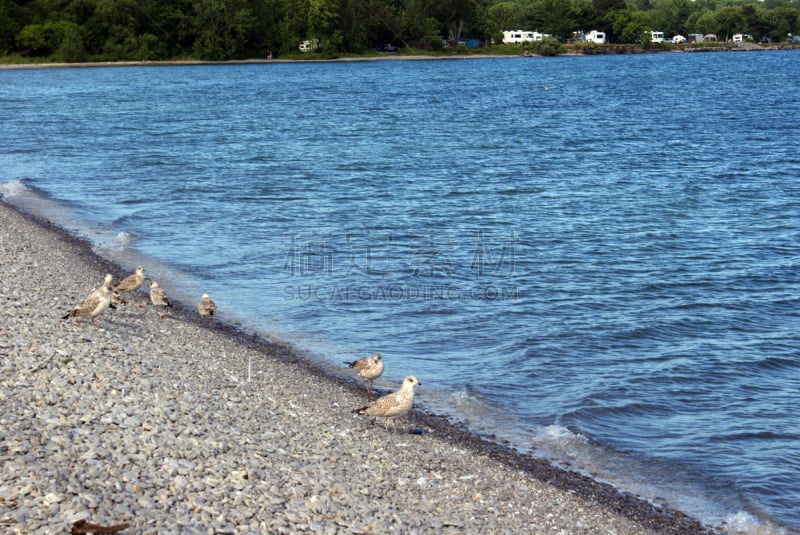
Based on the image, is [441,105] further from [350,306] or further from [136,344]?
[136,344]

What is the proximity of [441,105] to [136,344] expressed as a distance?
77663 mm

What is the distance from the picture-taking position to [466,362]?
1888 centimetres

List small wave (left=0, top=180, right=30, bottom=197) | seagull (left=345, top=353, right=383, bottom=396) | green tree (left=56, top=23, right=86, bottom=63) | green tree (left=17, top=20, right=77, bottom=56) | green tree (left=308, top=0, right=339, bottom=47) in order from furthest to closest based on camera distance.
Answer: green tree (left=308, top=0, right=339, bottom=47) → green tree (left=56, top=23, right=86, bottom=63) → green tree (left=17, top=20, right=77, bottom=56) → small wave (left=0, top=180, right=30, bottom=197) → seagull (left=345, top=353, right=383, bottom=396)

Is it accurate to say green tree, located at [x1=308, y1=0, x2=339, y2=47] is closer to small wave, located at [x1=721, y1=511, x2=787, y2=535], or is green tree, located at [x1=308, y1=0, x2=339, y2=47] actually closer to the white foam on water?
the white foam on water

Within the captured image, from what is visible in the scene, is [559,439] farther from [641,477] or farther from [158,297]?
[158,297]

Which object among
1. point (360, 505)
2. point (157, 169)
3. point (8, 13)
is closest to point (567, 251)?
point (360, 505)

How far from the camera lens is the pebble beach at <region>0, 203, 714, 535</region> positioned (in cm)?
952

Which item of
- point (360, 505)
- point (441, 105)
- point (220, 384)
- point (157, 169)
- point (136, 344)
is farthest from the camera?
point (441, 105)

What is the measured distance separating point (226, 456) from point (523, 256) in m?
18.6

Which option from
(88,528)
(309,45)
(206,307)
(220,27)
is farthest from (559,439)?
(309,45)

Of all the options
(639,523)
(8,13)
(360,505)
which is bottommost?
(639,523)

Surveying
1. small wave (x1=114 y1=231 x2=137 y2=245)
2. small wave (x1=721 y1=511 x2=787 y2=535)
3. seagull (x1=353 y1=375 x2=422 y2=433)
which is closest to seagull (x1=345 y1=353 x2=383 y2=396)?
seagull (x1=353 y1=375 x2=422 y2=433)

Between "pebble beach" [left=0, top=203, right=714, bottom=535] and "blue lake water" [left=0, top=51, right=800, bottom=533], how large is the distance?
5.56 feet

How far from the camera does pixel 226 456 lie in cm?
1123
